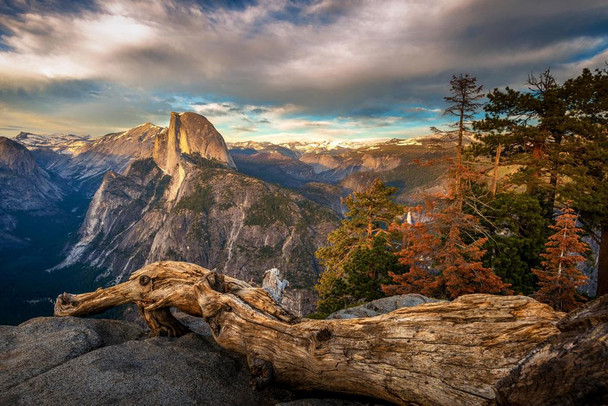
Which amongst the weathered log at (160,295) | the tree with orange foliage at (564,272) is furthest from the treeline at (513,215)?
the weathered log at (160,295)

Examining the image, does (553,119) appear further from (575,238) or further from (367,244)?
(367,244)

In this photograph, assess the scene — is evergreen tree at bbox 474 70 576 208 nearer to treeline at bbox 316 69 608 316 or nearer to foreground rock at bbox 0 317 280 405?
treeline at bbox 316 69 608 316

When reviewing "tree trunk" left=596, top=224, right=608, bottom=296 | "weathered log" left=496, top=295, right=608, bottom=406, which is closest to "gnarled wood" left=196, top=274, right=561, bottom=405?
"weathered log" left=496, top=295, right=608, bottom=406

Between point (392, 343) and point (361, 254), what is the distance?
1903 cm

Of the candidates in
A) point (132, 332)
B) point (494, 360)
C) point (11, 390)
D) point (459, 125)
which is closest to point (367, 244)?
point (459, 125)

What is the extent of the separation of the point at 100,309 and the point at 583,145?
35.0 m

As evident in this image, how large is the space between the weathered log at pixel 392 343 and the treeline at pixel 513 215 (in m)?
10.7

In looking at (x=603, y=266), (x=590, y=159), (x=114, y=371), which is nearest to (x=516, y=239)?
(x=603, y=266)

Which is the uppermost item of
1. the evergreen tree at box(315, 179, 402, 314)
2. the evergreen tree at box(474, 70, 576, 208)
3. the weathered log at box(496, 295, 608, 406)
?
the evergreen tree at box(474, 70, 576, 208)

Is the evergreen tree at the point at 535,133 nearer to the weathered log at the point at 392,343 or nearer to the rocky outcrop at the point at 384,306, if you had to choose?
the rocky outcrop at the point at 384,306

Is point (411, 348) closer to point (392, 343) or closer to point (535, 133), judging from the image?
point (392, 343)

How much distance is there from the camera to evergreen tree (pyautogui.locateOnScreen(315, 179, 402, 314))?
81.0 ft

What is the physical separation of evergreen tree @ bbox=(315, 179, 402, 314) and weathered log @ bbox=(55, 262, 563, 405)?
53.8 ft

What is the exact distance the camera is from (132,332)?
13398 millimetres
